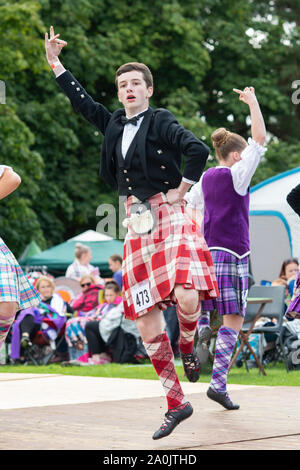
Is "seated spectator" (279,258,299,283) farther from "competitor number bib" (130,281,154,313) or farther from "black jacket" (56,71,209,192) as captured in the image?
"competitor number bib" (130,281,154,313)

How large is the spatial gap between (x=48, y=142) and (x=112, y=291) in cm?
1182

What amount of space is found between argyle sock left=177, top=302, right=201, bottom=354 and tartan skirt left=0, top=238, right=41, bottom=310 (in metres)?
0.77

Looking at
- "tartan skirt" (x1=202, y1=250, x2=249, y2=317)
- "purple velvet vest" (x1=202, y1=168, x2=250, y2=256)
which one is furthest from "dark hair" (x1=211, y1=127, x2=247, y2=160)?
"tartan skirt" (x1=202, y1=250, x2=249, y2=317)

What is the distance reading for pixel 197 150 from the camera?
4.63 metres

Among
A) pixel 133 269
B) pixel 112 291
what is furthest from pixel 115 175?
pixel 112 291

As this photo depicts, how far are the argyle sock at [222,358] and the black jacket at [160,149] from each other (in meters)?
1.49

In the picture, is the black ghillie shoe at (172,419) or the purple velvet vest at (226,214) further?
the purple velvet vest at (226,214)

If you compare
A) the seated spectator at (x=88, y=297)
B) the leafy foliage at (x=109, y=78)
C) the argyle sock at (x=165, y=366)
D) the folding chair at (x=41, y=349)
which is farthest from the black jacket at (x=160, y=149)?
the leafy foliage at (x=109, y=78)

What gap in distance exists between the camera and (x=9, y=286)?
471 cm

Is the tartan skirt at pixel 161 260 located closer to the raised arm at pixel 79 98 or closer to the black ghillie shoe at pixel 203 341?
the raised arm at pixel 79 98

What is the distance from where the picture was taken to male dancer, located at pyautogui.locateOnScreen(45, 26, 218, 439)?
473 centimetres

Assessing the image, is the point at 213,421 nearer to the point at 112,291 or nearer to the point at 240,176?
the point at 240,176

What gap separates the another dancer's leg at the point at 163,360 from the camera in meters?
4.71

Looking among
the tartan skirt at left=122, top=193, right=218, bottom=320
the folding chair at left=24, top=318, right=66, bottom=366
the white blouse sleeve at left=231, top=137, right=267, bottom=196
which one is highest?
the white blouse sleeve at left=231, top=137, right=267, bottom=196
